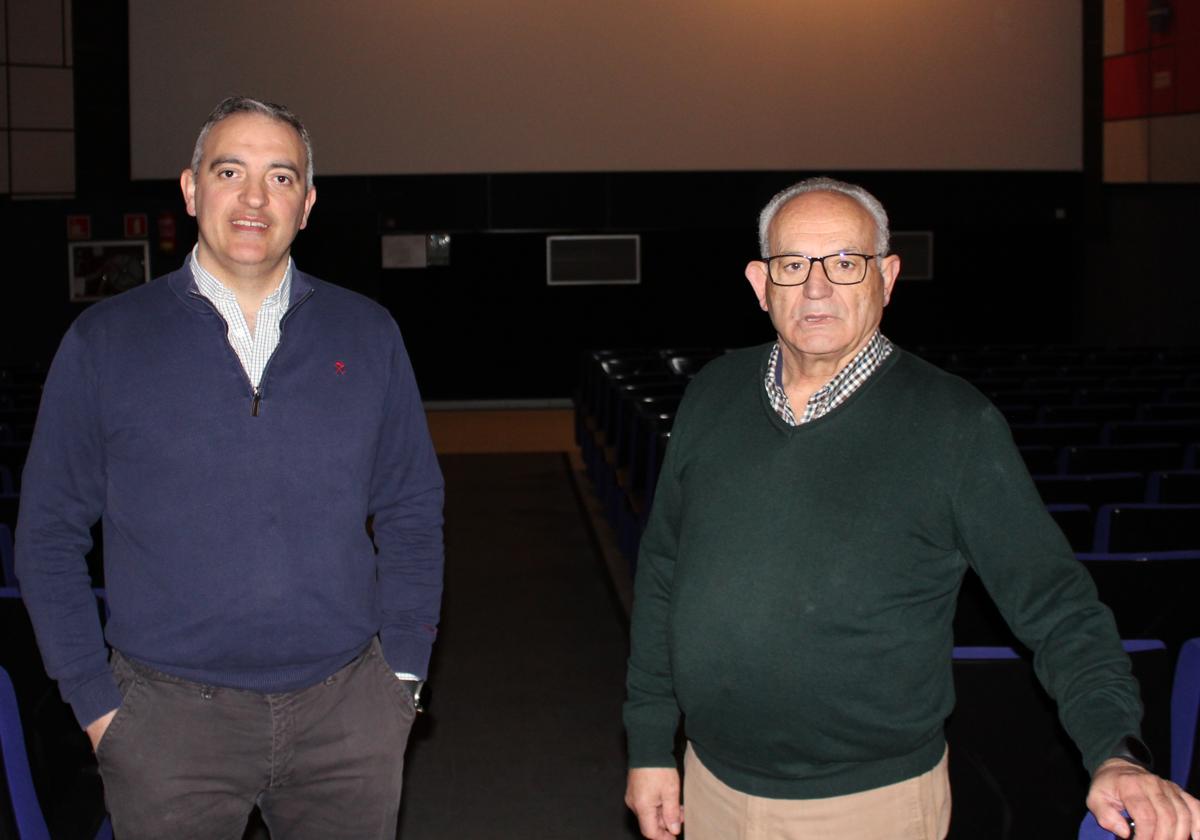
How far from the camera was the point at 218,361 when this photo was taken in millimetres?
1945

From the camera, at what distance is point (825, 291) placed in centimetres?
Result: 180

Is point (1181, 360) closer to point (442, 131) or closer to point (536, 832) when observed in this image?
point (442, 131)

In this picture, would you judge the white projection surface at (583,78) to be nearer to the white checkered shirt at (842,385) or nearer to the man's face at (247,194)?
the man's face at (247,194)

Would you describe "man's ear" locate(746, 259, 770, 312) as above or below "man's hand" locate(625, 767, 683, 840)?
above

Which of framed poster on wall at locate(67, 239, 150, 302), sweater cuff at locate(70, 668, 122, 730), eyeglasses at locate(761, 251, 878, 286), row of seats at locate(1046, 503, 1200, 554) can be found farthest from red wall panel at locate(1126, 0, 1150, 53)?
sweater cuff at locate(70, 668, 122, 730)

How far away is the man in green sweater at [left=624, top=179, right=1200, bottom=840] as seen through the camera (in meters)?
1.66

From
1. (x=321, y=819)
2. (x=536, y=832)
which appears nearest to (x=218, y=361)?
(x=321, y=819)

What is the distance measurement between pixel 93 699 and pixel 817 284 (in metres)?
1.24

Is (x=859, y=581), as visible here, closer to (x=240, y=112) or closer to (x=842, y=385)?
(x=842, y=385)

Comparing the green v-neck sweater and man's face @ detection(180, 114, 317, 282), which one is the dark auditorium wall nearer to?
man's face @ detection(180, 114, 317, 282)

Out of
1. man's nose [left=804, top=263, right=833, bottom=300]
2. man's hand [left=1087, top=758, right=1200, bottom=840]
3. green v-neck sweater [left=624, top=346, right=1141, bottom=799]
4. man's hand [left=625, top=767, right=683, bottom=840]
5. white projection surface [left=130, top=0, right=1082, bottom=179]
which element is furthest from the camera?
white projection surface [left=130, top=0, right=1082, bottom=179]

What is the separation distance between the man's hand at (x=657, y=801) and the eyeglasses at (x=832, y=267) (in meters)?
0.78

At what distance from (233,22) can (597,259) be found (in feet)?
15.6

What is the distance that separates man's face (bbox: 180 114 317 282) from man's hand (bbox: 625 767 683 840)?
3.32ft
